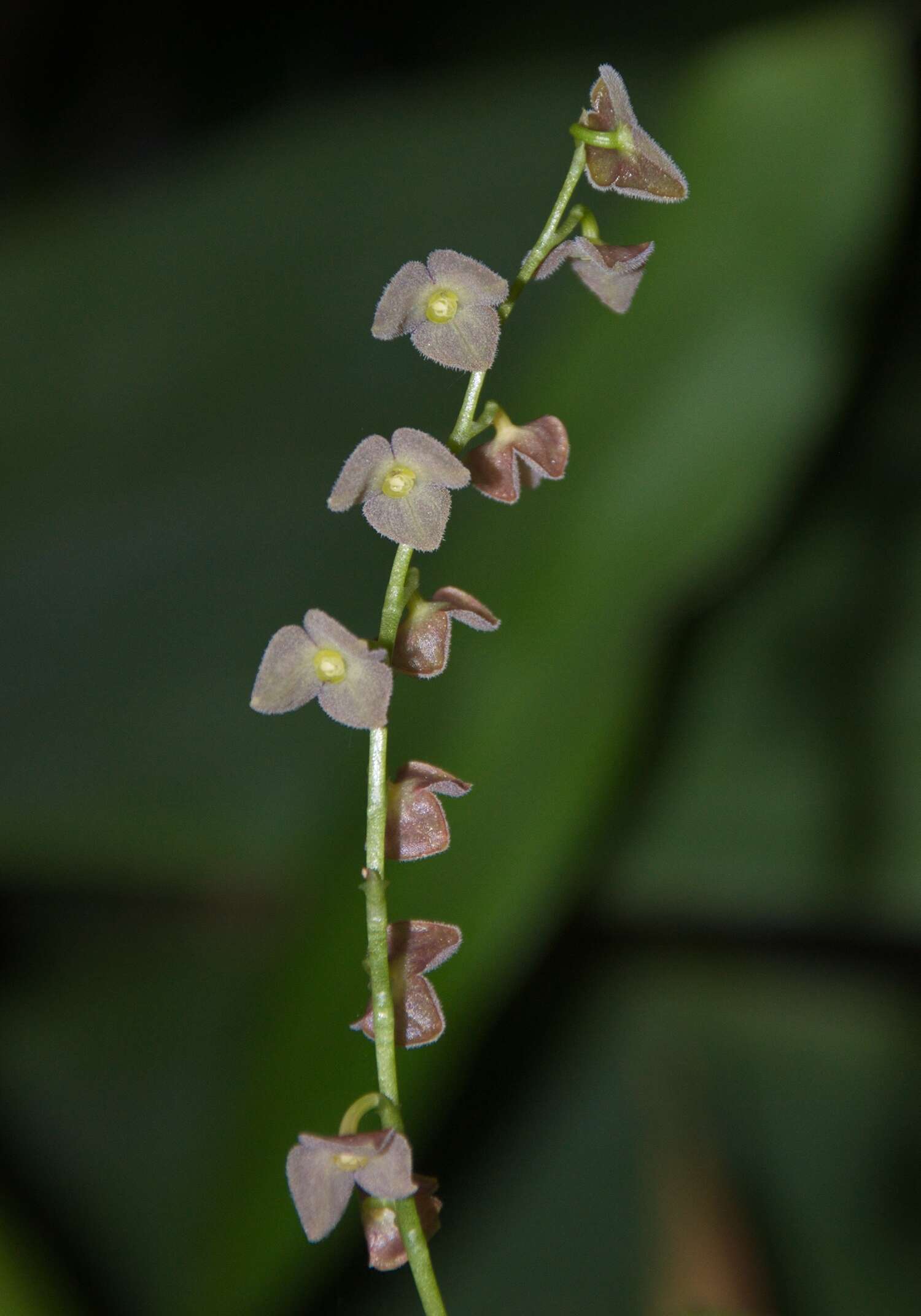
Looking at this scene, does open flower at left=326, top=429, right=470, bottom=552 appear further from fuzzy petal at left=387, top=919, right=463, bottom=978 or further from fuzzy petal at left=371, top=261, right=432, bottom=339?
fuzzy petal at left=387, top=919, right=463, bottom=978

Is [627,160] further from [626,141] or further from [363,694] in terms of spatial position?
[363,694]

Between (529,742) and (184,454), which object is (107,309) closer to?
(184,454)

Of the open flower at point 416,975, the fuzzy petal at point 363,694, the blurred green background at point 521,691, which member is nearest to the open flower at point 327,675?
the fuzzy petal at point 363,694

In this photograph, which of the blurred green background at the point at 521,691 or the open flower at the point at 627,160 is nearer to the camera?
the open flower at the point at 627,160

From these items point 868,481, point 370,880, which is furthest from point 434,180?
point 370,880

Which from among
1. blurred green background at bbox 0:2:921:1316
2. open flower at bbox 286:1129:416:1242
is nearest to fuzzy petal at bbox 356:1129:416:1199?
open flower at bbox 286:1129:416:1242

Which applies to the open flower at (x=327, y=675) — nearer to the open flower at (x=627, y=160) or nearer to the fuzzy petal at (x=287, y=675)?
the fuzzy petal at (x=287, y=675)

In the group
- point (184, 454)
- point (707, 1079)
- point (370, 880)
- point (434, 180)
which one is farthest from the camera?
point (434, 180)
